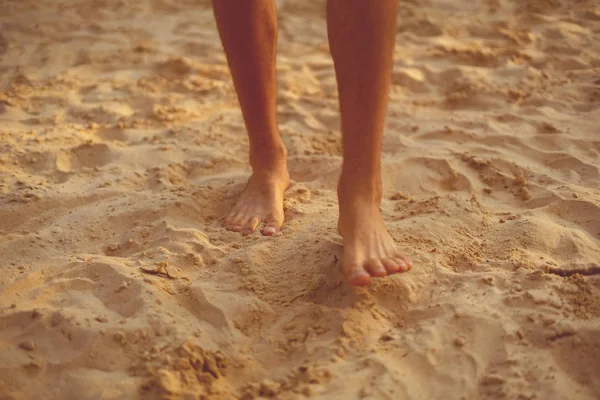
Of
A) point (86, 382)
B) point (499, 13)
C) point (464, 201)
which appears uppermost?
point (499, 13)

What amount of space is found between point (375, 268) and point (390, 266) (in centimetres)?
4

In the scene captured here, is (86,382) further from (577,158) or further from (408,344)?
(577,158)

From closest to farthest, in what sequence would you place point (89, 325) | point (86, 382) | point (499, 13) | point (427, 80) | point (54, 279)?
1. point (86, 382)
2. point (89, 325)
3. point (54, 279)
4. point (427, 80)
5. point (499, 13)

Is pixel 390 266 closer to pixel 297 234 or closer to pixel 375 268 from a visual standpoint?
pixel 375 268

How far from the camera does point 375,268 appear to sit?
1439 millimetres

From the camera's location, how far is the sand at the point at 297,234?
1.26 meters

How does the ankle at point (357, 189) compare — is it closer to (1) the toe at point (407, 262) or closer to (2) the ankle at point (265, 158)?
(1) the toe at point (407, 262)

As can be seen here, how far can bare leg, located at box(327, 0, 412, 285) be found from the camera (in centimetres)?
140

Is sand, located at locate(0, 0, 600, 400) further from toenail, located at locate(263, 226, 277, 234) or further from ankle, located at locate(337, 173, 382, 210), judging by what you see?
ankle, located at locate(337, 173, 382, 210)

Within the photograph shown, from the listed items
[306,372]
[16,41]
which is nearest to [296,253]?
[306,372]

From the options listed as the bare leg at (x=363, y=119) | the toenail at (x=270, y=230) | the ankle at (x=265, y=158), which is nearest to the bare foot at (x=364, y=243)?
the bare leg at (x=363, y=119)

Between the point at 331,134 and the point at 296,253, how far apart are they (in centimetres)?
103

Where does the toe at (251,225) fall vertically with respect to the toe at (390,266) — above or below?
below

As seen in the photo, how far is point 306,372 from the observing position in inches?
49.4
